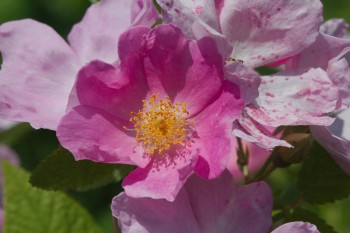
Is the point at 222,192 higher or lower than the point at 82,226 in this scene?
higher

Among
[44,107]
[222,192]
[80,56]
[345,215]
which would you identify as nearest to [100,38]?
[80,56]

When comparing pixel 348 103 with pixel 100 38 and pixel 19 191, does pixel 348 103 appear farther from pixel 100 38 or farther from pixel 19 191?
pixel 19 191

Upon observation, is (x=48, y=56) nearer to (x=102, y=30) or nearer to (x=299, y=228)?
(x=102, y=30)

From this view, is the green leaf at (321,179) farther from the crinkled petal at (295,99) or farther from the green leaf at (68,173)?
the green leaf at (68,173)

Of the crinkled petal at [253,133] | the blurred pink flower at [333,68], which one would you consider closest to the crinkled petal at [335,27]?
the blurred pink flower at [333,68]

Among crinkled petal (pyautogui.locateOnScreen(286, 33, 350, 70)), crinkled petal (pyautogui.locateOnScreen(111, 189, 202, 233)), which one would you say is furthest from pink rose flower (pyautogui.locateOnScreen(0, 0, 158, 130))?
crinkled petal (pyautogui.locateOnScreen(286, 33, 350, 70))

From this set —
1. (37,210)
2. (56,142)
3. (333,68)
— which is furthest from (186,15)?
(56,142)

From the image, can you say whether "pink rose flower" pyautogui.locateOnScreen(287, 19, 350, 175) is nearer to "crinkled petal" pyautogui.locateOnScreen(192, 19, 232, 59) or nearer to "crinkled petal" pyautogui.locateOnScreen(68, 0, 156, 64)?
"crinkled petal" pyautogui.locateOnScreen(192, 19, 232, 59)
